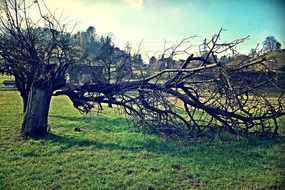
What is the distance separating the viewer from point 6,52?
8.48 meters

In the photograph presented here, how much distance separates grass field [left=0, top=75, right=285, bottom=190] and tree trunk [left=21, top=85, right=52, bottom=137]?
1.09 ft

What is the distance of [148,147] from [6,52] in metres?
4.89

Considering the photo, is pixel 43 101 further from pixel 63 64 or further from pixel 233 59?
pixel 233 59

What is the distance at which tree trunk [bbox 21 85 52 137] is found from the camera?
766cm

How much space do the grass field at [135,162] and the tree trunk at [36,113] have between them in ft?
1.09

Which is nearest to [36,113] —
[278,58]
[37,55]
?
[37,55]

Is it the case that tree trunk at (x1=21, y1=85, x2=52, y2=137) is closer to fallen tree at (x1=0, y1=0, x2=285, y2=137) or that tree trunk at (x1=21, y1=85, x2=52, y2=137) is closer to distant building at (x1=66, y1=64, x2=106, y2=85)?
fallen tree at (x1=0, y1=0, x2=285, y2=137)

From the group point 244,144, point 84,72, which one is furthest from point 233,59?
point 84,72

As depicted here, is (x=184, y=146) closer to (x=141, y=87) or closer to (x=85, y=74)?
(x=141, y=87)

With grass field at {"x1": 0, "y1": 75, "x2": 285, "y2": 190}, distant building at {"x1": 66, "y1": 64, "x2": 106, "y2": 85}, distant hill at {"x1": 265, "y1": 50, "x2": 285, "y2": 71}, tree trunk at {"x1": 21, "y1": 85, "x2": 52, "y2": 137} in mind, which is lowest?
grass field at {"x1": 0, "y1": 75, "x2": 285, "y2": 190}

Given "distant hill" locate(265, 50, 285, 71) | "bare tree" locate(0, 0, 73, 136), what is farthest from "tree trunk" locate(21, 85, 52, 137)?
"distant hill" locate(265, 50, 285, 71)

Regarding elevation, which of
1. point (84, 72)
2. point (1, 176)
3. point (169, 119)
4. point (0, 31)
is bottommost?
point (1, 176)

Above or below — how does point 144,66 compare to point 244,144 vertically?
above

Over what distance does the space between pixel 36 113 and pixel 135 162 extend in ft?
10.9
